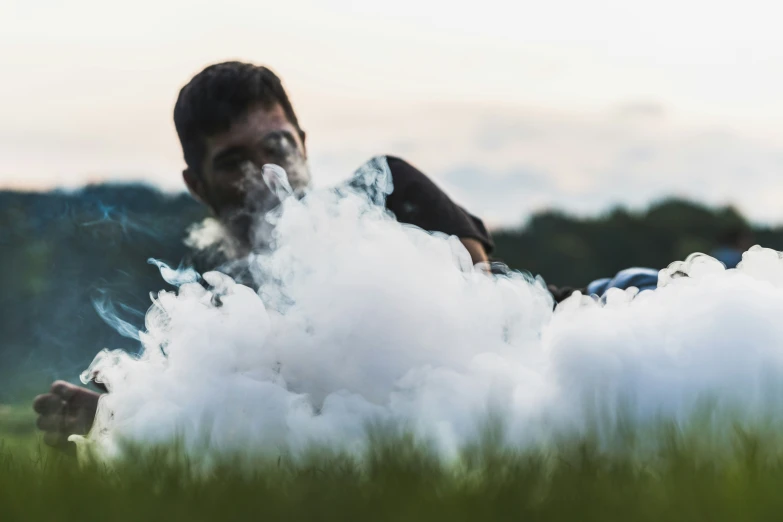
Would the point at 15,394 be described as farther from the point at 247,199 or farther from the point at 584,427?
the point at 584,427

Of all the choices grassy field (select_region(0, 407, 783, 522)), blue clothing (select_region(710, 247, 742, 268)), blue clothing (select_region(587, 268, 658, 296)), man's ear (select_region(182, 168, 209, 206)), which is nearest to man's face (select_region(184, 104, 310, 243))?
man's ear (select_region(182, 168, 209, 206))

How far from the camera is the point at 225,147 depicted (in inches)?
161

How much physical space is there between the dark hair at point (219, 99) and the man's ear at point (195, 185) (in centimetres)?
6

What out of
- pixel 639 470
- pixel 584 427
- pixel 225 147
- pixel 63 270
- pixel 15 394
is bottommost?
pixel 639 470

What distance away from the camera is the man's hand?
10.4 feet

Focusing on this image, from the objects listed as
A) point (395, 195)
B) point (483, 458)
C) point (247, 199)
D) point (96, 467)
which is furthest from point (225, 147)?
point (483, 458)

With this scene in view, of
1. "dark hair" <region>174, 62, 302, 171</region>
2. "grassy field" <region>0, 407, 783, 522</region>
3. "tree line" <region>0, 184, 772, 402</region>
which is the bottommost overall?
"grassy field" <region>0, 407, 783, 522</region>

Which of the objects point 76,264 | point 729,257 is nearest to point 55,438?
point 76,264

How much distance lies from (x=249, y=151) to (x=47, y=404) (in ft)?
4.44

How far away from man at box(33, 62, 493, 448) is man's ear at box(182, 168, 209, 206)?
5 centimetres

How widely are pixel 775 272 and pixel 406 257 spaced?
3.24 ft

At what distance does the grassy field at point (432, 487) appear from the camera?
1.55m

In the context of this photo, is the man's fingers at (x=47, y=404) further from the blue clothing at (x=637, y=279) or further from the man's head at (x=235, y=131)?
the blue clothing at (x=637, y=279)

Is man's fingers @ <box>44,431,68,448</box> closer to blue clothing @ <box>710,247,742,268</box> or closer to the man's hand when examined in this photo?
the man's hand
